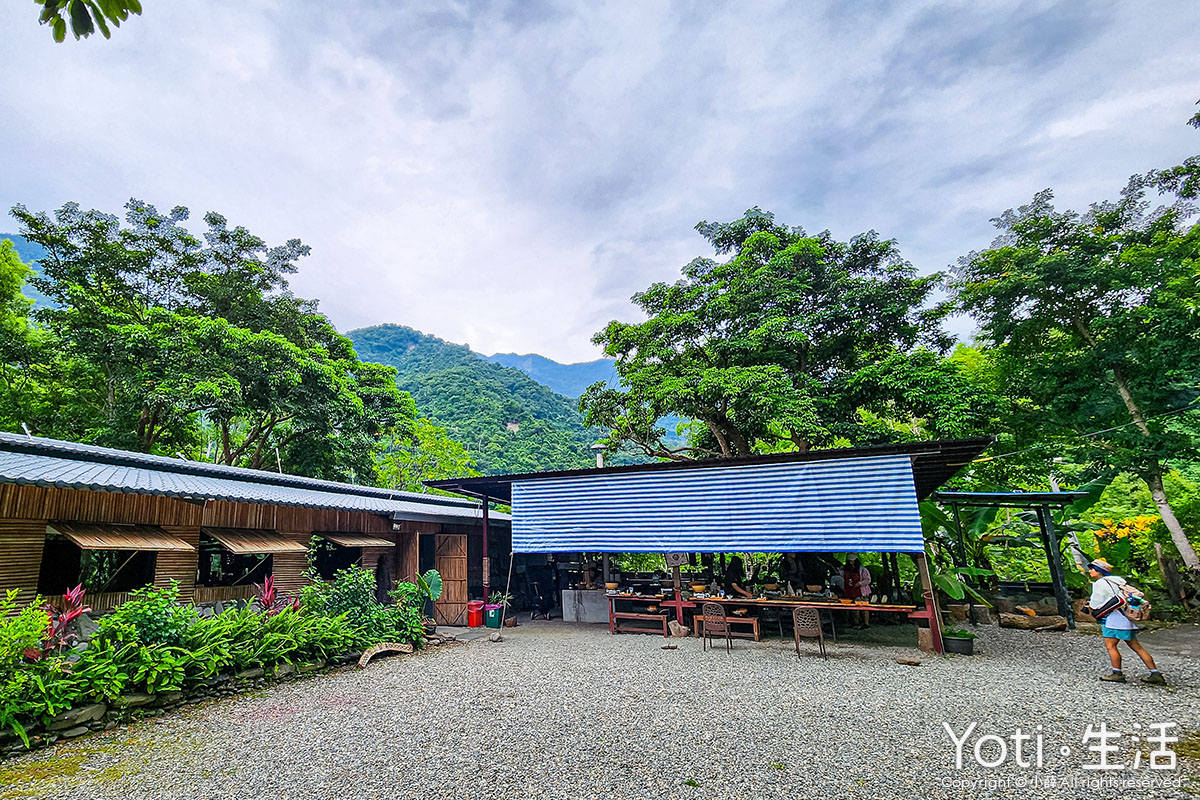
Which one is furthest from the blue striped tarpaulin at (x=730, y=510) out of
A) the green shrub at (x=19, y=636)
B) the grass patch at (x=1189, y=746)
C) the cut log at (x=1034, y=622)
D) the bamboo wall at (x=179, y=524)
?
the green shrub at (x=19, y=636)

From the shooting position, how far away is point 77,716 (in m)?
5.35

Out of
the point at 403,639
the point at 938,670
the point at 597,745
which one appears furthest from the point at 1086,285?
the point at 403,639

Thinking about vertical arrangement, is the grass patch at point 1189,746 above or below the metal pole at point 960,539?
below

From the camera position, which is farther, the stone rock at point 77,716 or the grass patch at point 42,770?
the stone rock at point 77,716

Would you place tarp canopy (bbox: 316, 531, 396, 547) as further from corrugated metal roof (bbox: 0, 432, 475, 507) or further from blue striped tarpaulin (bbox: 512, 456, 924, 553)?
blue striped tarpaulin (bbox: 512, 456, 924, 553)

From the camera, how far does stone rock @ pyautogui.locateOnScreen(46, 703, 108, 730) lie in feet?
17.0

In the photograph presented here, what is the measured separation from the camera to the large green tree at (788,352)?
52.1 feet

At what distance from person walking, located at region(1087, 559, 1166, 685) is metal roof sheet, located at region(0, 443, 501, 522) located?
41.5 ft

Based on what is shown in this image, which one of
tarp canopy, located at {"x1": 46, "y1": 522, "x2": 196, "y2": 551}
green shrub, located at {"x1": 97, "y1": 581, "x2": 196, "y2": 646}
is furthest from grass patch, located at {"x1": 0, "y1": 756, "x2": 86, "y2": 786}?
tarp canopy, located at {"x1": 46, "y1": 522, "x2": 196, "y2": 551}

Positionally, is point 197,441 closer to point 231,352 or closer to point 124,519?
point 231,352

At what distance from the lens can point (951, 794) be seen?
3801mm

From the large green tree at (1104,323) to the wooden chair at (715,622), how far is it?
12098mm

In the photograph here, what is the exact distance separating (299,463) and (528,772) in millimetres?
20946

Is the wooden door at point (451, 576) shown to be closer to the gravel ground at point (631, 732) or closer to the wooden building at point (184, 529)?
the wooden building at point (184, 529)
